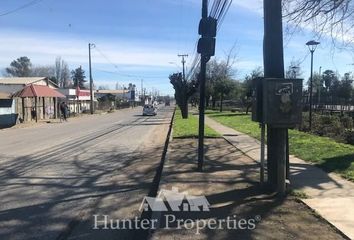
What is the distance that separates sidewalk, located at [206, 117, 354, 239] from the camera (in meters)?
7.03

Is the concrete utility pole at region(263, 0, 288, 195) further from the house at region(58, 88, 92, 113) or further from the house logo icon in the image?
the house at region(58, 88, 92, 113)

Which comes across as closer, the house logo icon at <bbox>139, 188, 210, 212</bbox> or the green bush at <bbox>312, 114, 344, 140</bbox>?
the house logo icon at <bbox>139, 188, 210, 212</bbox>

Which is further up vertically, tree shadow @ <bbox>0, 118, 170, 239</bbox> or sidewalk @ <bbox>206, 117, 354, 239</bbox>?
sidewalk @ <bbox>206, 117, 354, 239</bbox>

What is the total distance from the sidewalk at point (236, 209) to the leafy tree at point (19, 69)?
131 m

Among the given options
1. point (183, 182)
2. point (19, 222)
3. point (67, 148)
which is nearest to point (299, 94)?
point (183, 182)

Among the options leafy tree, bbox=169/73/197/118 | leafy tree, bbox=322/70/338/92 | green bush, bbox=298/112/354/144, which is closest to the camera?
green bush, bbox=298/112/354/144

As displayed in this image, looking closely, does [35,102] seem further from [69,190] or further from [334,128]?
[69,190]

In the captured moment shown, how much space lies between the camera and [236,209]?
780 centimetres

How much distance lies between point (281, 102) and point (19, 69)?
13588cm

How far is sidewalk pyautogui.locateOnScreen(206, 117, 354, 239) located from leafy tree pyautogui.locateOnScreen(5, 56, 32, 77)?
5189 inches

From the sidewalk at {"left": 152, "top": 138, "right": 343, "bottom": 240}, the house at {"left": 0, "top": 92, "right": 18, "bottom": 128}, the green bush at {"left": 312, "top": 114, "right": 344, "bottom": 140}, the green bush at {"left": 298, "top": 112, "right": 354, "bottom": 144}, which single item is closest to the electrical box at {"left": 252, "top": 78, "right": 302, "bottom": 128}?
the sidewalk at {"left": 152, "top": 138, "right": 343, "bottom": 240}

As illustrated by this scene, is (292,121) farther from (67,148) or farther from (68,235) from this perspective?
(67,148)

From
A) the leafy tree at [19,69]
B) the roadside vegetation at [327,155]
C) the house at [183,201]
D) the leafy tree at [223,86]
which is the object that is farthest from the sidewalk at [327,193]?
the leafy tree at [19,69]

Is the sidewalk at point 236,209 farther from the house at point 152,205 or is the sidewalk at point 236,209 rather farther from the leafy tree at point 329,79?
the leafy tree at point 329,79
